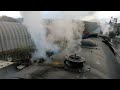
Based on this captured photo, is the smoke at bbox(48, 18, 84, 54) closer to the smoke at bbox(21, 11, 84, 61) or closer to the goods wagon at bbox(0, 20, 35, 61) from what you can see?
the smoke at bbox(21, 11, 84, 61)

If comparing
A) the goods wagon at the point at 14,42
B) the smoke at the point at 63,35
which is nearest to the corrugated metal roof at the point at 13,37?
the goods wagon at the point at 14,42

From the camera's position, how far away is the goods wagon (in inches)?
533

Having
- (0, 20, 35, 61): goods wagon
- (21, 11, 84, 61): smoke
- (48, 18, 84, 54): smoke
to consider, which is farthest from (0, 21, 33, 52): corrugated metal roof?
(48, 18, 84, 54): smoke

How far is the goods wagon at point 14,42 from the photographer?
1354cm

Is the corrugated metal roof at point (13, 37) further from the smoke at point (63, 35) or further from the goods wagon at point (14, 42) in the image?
the smoke at point (63, 35)

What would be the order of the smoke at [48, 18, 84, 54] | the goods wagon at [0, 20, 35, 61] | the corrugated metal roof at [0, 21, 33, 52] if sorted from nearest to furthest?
Result: 1. the smoke at [48, 18, 84, 54]
2. the goods wagon at [0, 20, 35, 61]
3. the corrugated metal roof at [0, 21, 33, 52]

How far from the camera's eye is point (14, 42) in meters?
14.8

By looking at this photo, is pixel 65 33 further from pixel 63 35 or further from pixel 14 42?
pixel 14 42

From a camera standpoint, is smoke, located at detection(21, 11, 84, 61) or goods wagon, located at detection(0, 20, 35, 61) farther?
goods wagon, located at detection(0, 20, 35, 61)

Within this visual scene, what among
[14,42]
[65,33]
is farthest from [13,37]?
[65,33]

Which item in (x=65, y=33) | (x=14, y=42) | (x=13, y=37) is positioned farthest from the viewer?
(x=13, y=37)

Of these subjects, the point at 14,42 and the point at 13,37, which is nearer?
the point at 14,42
